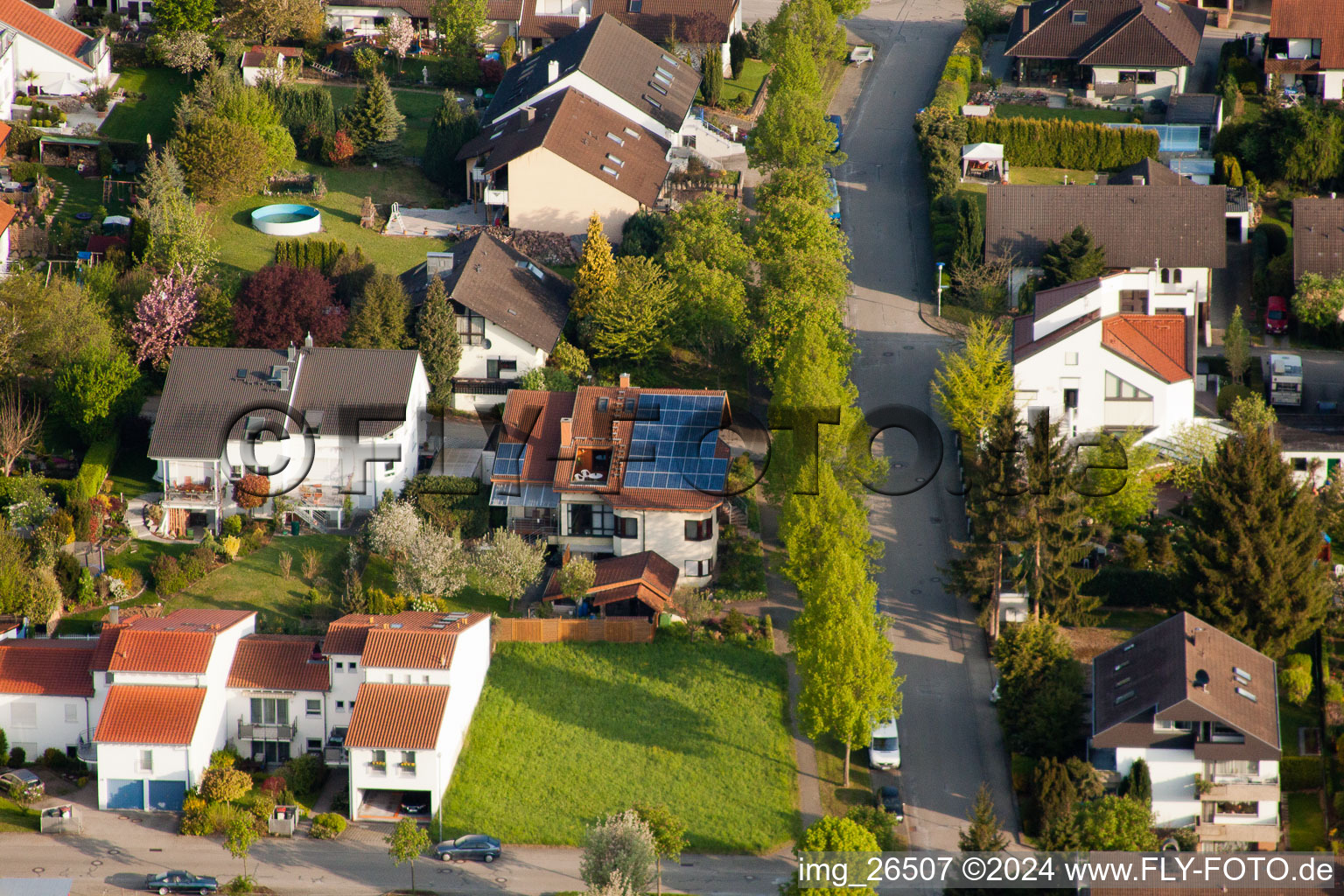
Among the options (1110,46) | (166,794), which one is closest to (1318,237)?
(1110,46)

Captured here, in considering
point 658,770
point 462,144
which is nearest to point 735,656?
point 658,770

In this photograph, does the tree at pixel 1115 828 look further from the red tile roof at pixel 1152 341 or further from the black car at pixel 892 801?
the red tile roof at pixel 1152 341

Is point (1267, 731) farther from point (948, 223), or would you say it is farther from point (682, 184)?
point (682, 184)

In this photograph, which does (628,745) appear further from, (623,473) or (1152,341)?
(1152,341)

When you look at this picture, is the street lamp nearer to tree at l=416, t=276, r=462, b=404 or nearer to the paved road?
the paved road

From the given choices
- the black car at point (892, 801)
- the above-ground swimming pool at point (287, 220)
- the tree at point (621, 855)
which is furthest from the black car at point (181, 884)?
the above-ground swimming pool at point (287, 220)

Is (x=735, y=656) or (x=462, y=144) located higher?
(x=462, y=144)
